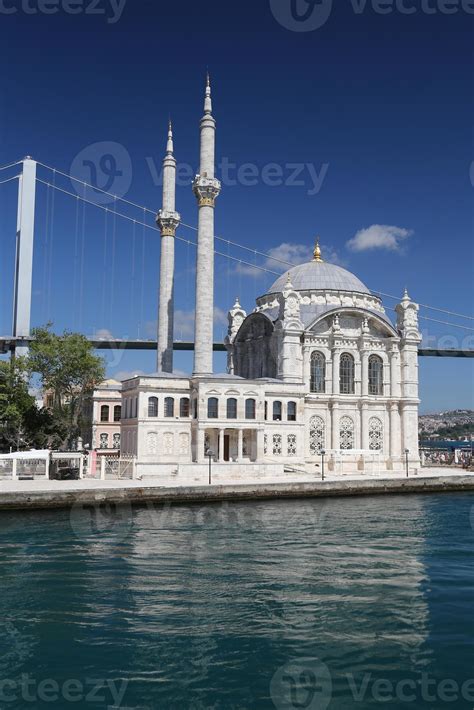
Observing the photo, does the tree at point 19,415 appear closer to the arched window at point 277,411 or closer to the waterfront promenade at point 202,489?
the waterfront promenade at point 202,489

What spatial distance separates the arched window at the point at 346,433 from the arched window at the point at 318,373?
279cm

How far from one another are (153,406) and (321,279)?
19.2 metres

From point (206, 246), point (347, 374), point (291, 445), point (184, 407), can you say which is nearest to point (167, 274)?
point (206, 246)

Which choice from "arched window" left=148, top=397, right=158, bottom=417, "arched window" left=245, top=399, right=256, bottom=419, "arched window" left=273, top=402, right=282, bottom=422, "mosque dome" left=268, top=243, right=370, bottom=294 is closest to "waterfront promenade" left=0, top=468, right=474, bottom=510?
"arched window" left=245, top=399, right=256, bottom=419

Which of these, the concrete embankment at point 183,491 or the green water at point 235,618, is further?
the concrete embankment at point 183,491

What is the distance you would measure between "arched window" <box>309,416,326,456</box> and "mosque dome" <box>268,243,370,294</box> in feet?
35.4

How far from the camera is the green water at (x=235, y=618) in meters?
10.8

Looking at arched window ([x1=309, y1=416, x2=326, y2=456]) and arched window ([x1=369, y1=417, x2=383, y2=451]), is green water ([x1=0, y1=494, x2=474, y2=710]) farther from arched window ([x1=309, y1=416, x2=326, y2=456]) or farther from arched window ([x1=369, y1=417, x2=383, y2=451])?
arched window ([x1=369, y1=417, x2=383, y2=451])

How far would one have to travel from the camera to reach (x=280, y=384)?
44.5 metres

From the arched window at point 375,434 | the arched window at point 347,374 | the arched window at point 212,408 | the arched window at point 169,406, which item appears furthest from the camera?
the arched window at point 375,434

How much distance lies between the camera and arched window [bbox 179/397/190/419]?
4156 cm

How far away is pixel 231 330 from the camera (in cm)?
5816

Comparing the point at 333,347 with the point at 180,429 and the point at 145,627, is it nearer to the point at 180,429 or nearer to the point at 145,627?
the point at 180,429

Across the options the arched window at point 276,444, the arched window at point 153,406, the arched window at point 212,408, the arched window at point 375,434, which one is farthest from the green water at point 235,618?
the arched window at point 375,434
